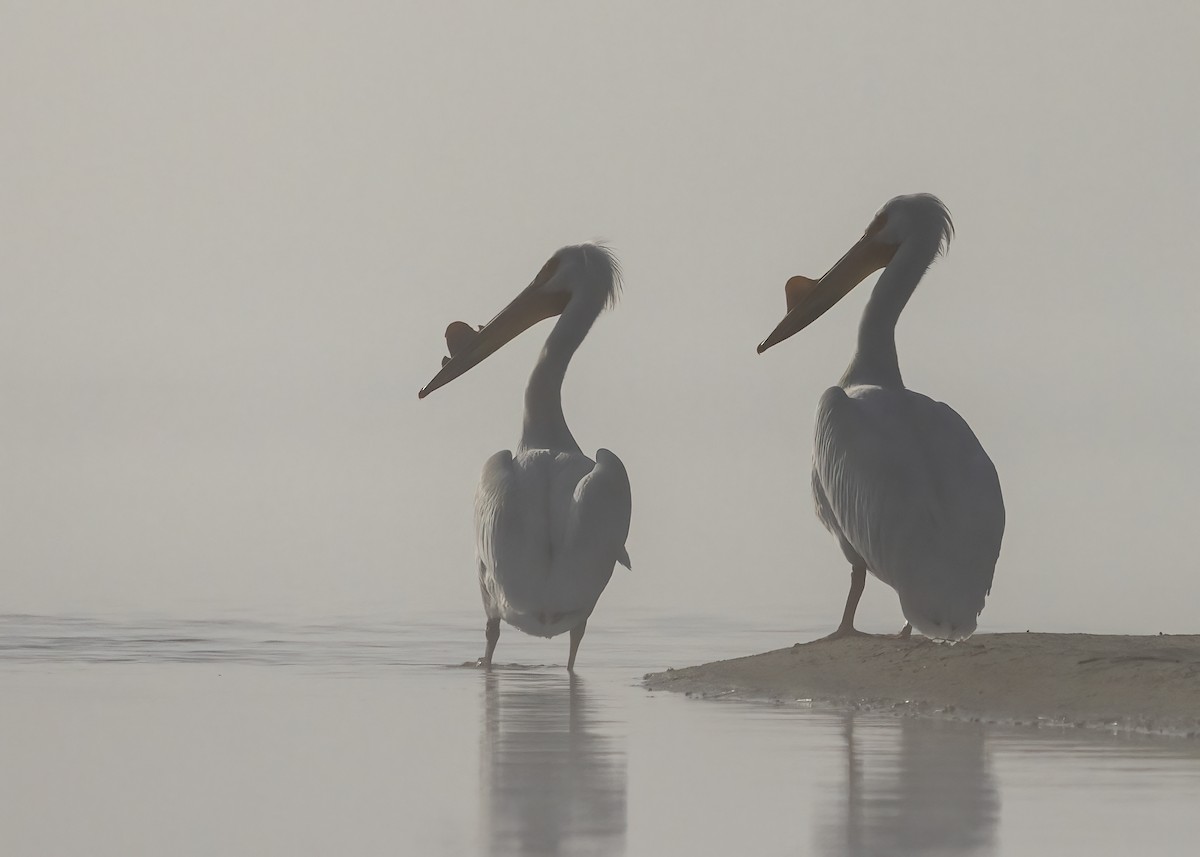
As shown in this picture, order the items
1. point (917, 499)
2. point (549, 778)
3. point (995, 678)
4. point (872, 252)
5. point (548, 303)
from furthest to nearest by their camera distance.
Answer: point (548, 303) → point (872, 252) → point (917, 499) → point (995, 678) → point (549, 778)

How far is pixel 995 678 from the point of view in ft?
25.9

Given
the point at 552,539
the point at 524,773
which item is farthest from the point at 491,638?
the point at 524,773

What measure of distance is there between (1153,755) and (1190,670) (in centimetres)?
168

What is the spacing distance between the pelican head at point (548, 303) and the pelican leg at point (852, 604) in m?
2.59

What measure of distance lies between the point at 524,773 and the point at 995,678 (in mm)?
3052

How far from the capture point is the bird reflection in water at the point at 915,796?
4.30 m

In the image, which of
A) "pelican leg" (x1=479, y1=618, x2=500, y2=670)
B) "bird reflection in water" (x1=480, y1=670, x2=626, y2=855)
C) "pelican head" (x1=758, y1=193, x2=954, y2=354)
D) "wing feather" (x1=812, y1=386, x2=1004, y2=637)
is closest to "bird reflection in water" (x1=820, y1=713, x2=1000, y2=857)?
"bird reflection in water" (x1=480, y1=670, x2=626, y2=855)

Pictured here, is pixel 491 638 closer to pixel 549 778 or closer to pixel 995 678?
pixel 995 678

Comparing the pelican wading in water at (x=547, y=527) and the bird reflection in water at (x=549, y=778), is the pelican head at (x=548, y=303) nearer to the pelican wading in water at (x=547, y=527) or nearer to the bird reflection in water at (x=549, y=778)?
the pelican wading in water at (x=547, y=527)

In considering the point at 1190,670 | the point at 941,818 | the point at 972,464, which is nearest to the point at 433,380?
the point at 972,464

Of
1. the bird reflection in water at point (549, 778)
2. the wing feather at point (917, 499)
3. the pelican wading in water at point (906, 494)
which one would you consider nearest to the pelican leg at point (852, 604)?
the pelican wading in water at point (906, 494)

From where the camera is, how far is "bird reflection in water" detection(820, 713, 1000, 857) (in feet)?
14.1

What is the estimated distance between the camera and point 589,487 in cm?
902

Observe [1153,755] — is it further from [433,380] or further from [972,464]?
[433,380]
